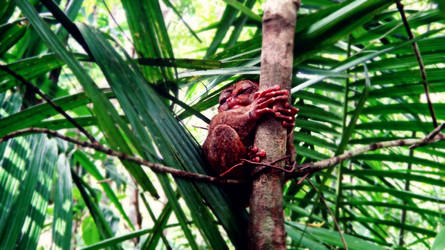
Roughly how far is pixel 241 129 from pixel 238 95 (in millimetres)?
313

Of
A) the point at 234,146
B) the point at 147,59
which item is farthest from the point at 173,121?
the point at 234,146

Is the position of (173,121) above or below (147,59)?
below

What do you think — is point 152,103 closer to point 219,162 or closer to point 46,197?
point 219,162

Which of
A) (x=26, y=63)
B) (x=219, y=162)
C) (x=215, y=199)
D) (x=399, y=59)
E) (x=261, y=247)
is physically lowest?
(x=261, y=247)

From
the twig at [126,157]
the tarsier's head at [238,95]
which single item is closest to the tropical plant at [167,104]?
the twig at [126,157]

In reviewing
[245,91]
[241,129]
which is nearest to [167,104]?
[241,129]

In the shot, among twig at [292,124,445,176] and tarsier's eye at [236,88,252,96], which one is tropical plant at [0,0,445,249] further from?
tarsier's eye at [236,88,252,96]

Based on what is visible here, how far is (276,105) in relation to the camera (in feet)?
3.53

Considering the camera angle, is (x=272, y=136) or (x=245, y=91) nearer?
(x=272, y=136)

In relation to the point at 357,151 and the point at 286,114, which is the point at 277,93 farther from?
the point at 357,151

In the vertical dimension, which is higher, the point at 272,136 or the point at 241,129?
the point at 241,129

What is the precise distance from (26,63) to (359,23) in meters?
1.13

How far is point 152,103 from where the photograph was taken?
3.22ft

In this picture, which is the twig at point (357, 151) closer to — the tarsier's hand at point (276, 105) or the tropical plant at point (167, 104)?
the tropical plant at point (167, 104)
